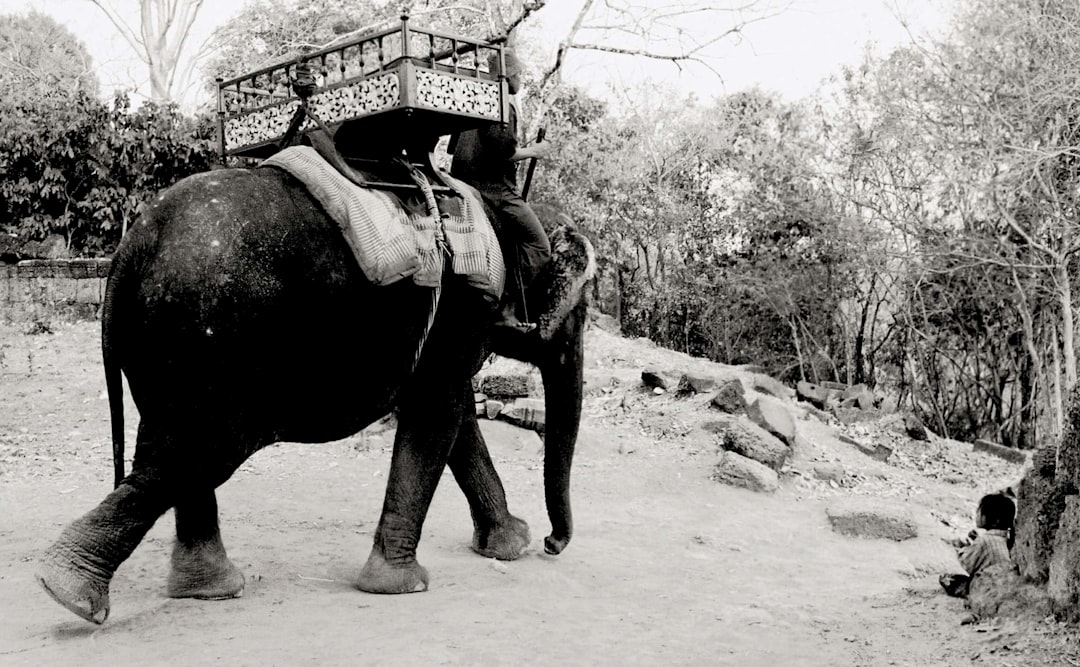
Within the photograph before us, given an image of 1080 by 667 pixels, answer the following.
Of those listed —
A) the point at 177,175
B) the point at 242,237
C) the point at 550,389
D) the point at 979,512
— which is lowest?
the point at 979,512

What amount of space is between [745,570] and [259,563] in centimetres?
301

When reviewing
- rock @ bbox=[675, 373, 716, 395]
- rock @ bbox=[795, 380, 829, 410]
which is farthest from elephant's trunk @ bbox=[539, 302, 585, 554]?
rock @ bbox=[795, 380, 829, 410]

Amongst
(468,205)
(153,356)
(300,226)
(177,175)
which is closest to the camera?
(153,356)

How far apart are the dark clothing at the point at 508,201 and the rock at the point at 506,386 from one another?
493 cm

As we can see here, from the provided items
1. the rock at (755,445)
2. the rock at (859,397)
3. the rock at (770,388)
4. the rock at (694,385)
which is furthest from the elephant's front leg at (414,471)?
the rock at (859,397)

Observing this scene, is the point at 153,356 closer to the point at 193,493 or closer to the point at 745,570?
the point at 193,493

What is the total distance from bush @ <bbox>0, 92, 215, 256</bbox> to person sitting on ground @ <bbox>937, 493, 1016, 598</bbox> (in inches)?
504

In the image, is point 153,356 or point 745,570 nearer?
point 153,356

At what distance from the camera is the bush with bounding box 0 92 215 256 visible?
1495cm

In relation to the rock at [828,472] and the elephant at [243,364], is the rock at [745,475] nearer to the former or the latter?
the rock at [828,472]

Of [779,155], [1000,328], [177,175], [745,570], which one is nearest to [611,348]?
[779,155]

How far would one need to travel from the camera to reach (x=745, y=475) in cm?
950

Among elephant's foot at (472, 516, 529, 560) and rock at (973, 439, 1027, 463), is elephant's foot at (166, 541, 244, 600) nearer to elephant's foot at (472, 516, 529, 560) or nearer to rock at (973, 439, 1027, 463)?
elephant's foot at (472, 516, 529, 560)

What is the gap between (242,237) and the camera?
171 inches
